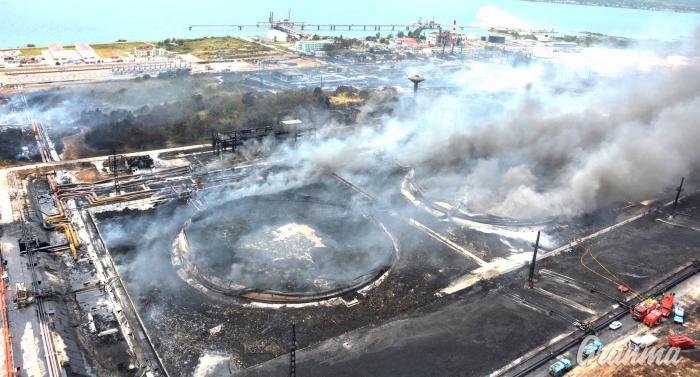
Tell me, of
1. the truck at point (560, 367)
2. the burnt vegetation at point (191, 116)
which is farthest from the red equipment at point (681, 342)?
the burnt vegetation at point (191, 116)

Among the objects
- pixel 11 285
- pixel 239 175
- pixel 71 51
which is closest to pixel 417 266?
pixel 239 175

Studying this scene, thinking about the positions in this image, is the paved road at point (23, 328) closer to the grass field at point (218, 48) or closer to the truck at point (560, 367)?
the truck at point (560, 367)

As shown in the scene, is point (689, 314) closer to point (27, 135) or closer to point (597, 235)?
point (597, 235)

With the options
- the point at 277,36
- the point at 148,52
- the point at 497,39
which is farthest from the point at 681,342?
the point at 277,36

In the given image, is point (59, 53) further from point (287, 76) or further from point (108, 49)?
point (287, 76)

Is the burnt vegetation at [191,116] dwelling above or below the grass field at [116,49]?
below
